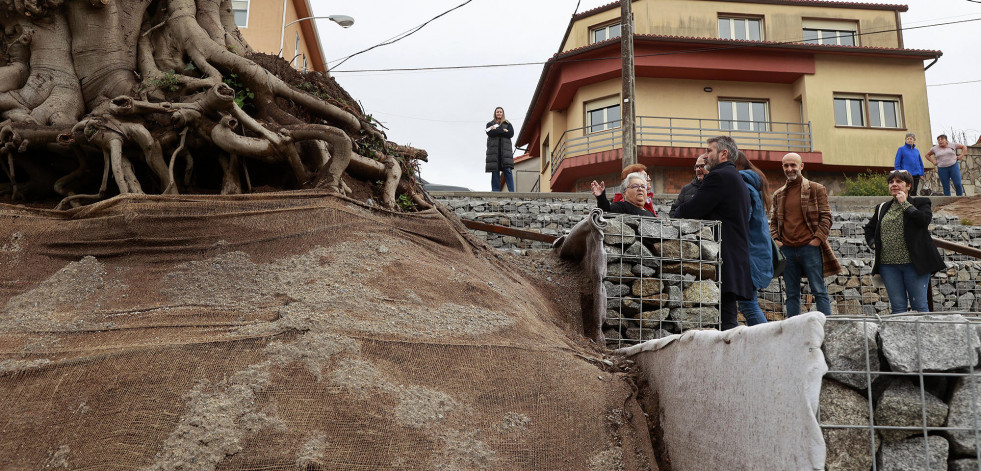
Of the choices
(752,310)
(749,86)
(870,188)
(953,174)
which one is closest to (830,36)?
(749,86)

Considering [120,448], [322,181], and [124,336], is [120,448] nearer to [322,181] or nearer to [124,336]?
[124,336]

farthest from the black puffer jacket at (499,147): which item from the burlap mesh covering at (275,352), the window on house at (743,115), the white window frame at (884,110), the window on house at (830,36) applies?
the white window frame at (884,110)

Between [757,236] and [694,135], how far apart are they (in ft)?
52.3

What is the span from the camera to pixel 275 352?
334 cm

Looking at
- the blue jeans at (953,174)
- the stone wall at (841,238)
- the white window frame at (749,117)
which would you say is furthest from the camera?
the white window frame at (749,117)

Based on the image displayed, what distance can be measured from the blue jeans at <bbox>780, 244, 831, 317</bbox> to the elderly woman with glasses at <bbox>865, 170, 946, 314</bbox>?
1.91ft

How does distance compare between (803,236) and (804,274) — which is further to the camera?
(804,274)

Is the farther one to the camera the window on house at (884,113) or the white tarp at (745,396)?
the window on house at (884,113)

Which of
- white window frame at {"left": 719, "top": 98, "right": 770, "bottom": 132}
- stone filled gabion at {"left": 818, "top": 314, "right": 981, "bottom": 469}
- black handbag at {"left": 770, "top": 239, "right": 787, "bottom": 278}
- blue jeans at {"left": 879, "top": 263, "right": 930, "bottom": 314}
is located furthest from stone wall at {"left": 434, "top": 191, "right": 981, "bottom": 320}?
white window frame at {"left": 719, "top": 98, "right": 770, "bottom": 132}

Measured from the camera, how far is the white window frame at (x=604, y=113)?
20984mm

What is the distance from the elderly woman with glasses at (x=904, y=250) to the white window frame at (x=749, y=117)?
1532cm

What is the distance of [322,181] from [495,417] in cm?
233

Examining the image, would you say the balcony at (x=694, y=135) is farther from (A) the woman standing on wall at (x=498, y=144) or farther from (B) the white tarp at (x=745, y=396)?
(B) the white tarp at (x=745, y=396)

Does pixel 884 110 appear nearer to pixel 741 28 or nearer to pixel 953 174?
pixel 741 28
